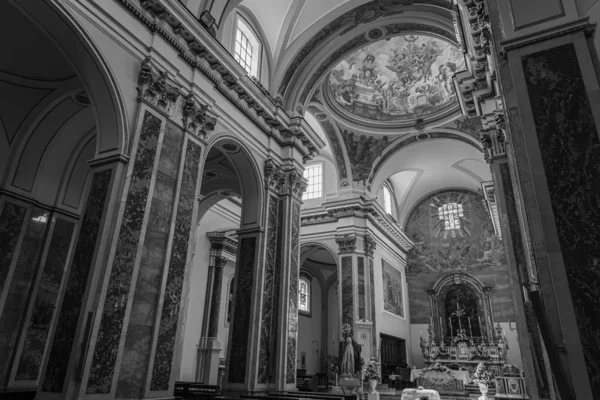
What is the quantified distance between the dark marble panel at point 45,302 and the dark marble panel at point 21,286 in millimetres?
183

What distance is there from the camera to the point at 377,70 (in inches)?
698

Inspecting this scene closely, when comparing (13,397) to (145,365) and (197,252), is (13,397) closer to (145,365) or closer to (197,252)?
(145,365)

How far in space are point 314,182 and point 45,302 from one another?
13.5m

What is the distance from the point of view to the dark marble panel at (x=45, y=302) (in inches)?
302

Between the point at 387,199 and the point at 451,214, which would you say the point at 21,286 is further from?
the point at 451,214

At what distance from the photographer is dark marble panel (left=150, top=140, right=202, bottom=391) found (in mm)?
6711

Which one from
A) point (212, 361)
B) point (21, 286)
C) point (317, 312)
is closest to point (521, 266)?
point (21, 286)

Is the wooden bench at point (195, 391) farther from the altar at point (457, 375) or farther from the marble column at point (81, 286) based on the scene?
the altar at point (457, 375)

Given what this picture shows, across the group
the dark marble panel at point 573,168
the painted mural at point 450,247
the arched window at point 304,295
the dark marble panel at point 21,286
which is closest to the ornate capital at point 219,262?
the dark marble panel at point 21,286

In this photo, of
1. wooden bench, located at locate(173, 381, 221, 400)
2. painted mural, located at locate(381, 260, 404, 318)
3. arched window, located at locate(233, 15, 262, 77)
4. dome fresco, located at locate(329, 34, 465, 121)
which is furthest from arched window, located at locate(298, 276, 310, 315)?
arched window, located at locate(233, 15, 262, 77)

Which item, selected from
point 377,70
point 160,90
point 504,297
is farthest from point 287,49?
point 504,297

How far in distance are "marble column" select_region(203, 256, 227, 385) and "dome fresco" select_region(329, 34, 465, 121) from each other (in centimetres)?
815

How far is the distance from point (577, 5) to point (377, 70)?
44.9ft

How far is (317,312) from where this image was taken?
24.5 m
